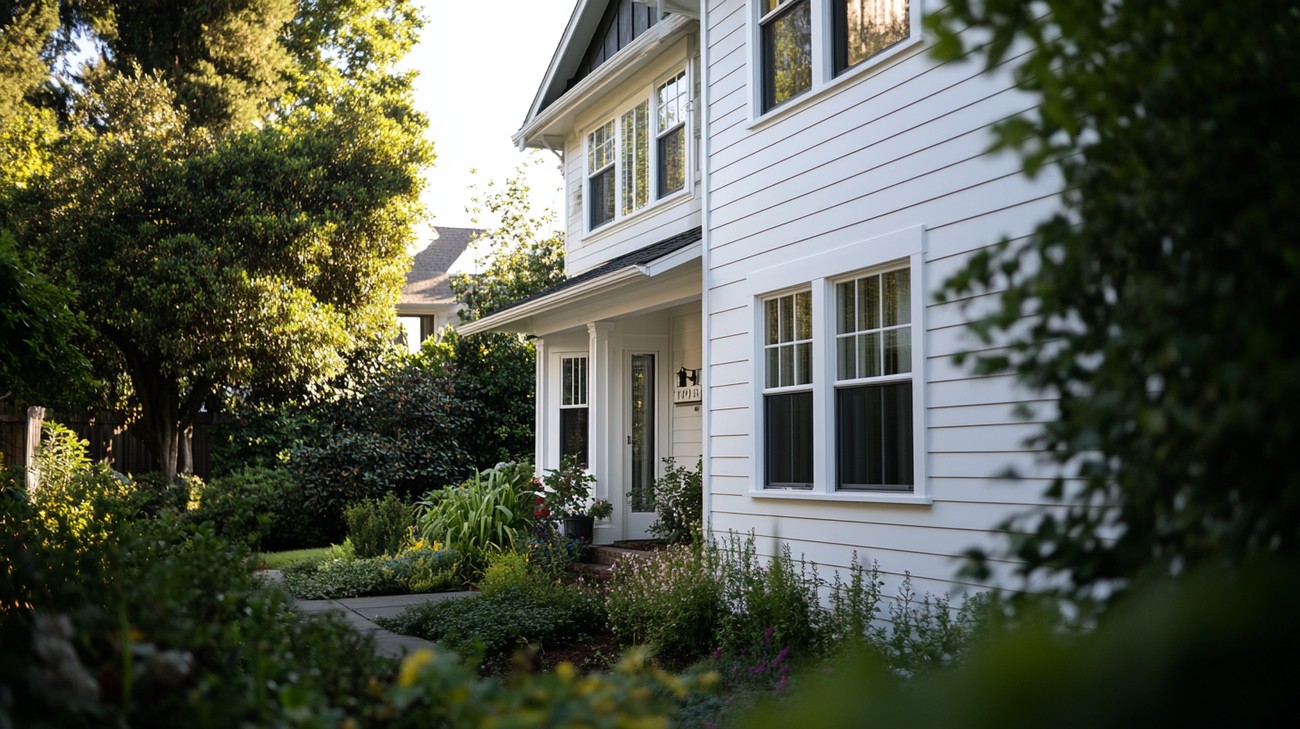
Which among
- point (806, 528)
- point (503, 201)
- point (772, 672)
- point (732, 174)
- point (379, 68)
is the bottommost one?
point (772, 672)

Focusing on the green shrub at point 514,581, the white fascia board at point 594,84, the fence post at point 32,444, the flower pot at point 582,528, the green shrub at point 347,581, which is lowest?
the green shrub at point 347,581

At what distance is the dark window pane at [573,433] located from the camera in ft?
46.3

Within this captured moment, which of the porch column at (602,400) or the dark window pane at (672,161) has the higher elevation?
the dark window pane at (672,161)

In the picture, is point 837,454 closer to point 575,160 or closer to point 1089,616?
point 1089,616

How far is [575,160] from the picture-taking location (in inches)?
592

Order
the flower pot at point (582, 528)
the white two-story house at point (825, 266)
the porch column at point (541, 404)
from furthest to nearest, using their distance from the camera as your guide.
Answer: the porch column at point (541, 404)
the flower pot at point (582, 528)
the white two-story house at point (825, 266)

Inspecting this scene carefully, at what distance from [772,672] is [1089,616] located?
4.62 meters

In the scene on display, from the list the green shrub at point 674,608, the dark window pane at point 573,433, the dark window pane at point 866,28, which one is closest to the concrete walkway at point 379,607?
the green shrub at point 674,608

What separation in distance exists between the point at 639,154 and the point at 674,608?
6310 mm

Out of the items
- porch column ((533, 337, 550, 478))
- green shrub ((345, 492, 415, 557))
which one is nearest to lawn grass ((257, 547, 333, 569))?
green shrub ((345, 492, 415, 557))

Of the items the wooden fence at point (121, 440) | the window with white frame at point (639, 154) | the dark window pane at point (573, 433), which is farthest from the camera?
the wooden fence at point (121, 440)

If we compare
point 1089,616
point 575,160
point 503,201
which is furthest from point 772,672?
point 503,201

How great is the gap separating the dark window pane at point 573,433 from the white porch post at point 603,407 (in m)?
1.09

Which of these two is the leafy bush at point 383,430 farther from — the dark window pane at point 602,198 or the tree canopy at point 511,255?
the dark window pane at point 602,198
